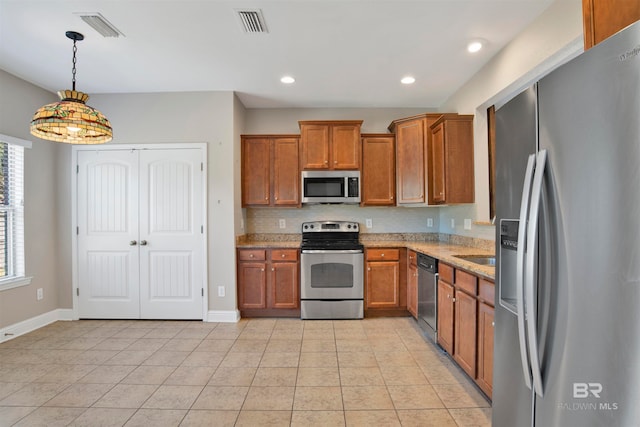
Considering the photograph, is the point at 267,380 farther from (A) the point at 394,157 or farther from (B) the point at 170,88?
(B) the point at 170,88

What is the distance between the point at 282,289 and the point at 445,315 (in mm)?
1946

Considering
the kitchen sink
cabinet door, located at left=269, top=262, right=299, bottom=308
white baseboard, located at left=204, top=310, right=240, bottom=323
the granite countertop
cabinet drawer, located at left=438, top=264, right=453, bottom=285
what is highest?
the granite countertop

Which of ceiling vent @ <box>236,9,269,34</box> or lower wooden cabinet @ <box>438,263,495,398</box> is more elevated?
ceiling vent @ <box>236,9,269,34</box>

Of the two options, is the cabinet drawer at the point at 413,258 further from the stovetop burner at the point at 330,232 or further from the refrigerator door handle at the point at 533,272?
the refrigerator door handle at the point at 533,272

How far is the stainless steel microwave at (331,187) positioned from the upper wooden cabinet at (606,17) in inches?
120

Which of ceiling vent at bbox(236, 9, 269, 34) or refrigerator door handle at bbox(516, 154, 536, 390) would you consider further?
ceiling vent at bbox(236, 9, 269, 34)

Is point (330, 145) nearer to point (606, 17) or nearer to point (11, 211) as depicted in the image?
point (606, 17)

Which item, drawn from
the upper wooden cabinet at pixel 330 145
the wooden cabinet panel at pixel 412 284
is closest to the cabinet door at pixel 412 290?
the wooden cabinet panel at pixel 412 284

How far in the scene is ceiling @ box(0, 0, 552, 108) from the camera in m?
2.28

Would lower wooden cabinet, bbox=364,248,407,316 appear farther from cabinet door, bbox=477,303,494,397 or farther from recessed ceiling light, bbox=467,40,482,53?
recessed ceiling light, bbox=467,40,482,53

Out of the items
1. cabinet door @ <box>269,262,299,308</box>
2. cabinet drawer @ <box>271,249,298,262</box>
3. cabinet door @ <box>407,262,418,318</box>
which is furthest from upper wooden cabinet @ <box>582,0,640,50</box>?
cabinet door @ <box>269,262,299,308</box>

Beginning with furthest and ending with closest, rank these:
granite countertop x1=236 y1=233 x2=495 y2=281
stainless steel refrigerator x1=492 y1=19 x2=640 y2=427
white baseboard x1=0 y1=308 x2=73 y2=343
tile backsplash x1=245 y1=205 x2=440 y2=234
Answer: tile backsplash x1=245 y1=205 x2=440 y2=234, white baseboard x1=0 y1=308 x2=73 y2=343, granite countertop x1=236 y1=233 x2=495 y2=281, stainless steel refrigerator x1=492 y1=19 x2=640 y2=427

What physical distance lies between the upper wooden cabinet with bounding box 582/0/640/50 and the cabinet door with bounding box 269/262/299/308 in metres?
3.36

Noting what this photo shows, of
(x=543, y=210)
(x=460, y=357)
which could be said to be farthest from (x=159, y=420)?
(x=543, y=210)
